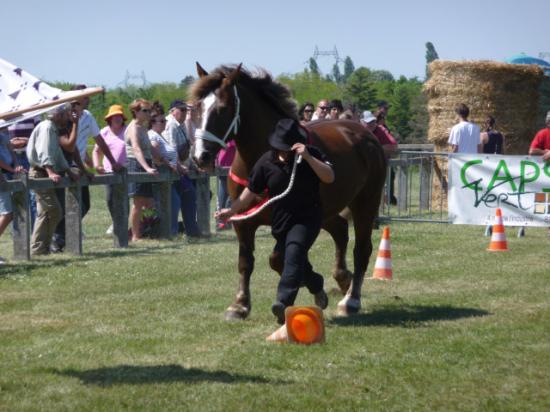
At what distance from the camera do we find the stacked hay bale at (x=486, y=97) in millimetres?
25828

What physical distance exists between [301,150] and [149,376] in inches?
92.3

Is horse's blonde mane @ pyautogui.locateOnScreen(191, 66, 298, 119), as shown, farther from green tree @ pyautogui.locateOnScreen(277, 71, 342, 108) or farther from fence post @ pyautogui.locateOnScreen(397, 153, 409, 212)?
green tree @ pyautogui.locateOnScreen(277, 71, 342, 108)

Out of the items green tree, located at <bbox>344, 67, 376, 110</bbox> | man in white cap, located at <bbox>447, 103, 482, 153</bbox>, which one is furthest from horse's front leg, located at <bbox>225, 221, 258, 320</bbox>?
green tree, located at <bbox>344, 67, 376, 110</bbox>

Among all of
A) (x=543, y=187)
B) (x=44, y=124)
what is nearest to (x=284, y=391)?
(x=44, y=124)

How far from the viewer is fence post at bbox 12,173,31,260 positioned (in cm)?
1412

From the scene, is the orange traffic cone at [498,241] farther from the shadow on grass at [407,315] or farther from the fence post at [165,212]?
the shadow on grass at [407,315]

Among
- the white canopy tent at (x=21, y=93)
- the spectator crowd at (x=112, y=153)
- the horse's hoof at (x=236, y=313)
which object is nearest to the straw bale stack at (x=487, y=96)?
the spectator crowd at (x=112, y=153)

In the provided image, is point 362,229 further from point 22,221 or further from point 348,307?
point 22,221

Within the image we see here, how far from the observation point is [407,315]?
34.9 feet

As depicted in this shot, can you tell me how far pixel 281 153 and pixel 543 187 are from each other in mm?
10586

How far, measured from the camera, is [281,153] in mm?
9242

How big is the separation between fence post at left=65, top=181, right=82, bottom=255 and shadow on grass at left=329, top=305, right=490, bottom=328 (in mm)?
5412

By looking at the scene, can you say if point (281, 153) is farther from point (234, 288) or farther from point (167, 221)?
point (167, 221)

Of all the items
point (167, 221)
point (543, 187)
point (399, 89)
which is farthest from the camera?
point (399, 89)
